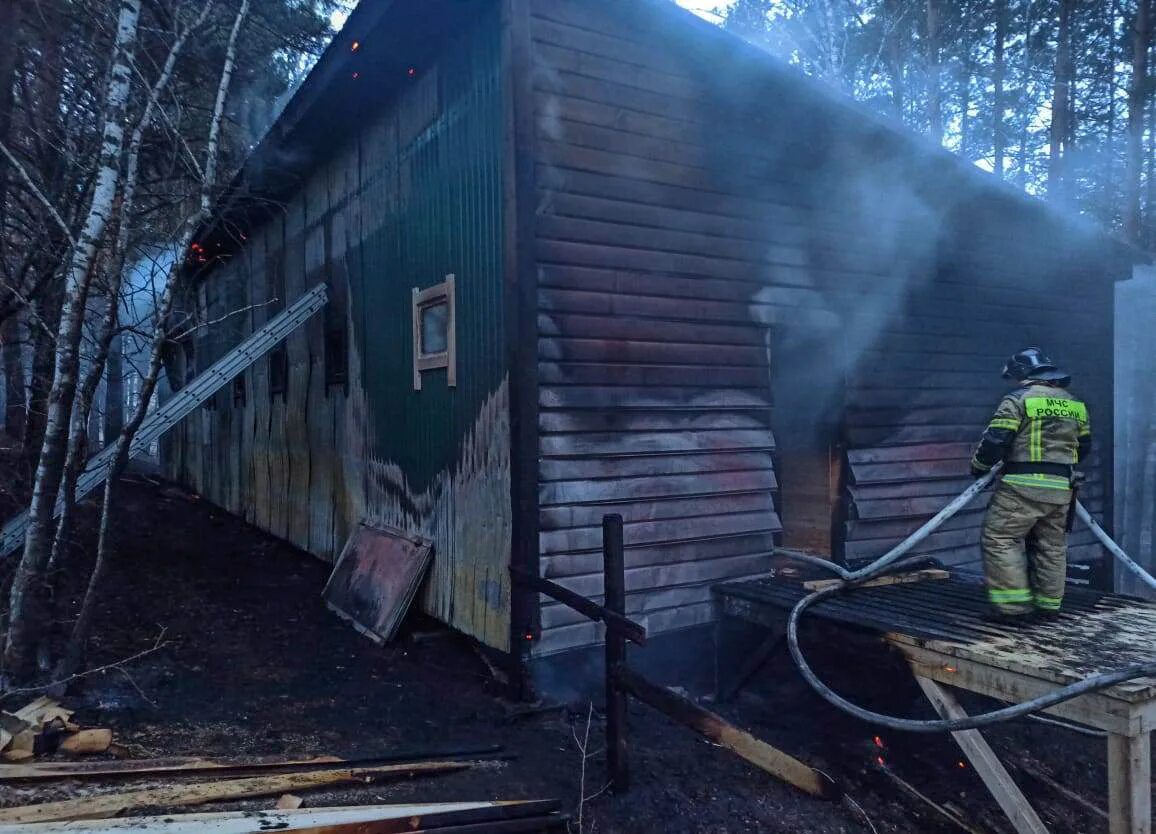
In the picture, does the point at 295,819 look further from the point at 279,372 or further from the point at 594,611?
the point at 279,372

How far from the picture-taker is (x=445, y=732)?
4785 mm

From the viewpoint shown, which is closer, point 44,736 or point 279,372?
point 44,736

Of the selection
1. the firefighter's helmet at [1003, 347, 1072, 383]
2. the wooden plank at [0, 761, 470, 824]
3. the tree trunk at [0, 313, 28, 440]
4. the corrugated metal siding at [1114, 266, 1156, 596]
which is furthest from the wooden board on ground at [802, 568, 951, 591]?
the corrugated metal siding at [1114, 266, 1156, 596]

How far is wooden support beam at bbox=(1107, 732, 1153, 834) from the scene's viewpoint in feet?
12.0

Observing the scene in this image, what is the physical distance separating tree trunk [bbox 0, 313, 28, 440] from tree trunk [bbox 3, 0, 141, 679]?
3.24 feet

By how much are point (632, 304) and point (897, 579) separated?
316cm

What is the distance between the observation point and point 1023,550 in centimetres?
491

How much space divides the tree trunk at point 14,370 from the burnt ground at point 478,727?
2311 mm

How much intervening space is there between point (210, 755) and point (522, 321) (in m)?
3.15

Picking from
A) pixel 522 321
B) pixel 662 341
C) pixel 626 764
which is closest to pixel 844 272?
pixel 662 341

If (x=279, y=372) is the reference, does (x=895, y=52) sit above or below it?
above

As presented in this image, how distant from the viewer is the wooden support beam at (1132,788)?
3.67 metres

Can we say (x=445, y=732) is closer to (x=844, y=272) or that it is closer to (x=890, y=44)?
(x=844, y=272)

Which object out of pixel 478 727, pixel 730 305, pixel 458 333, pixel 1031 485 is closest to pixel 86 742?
pixel 478 727
